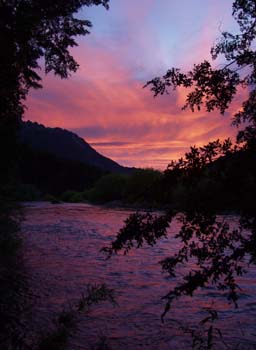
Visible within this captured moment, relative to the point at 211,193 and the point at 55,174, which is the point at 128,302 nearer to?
the point at 211,193

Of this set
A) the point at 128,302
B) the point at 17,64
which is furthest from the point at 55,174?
the point at 128,302

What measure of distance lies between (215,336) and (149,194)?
392 centimetres

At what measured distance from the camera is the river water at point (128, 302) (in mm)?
7570

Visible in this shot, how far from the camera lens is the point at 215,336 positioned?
7.57 metres

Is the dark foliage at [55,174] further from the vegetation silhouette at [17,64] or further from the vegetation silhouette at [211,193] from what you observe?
the vegetation silhouette at [211,193]

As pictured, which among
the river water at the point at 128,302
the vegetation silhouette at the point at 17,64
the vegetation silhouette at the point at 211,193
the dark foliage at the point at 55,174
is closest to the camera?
the vegetation silhouette at the point at 211,193

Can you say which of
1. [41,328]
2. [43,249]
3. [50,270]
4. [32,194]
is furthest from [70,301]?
[32,194]

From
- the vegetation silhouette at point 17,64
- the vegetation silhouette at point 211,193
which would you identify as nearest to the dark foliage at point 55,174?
the vegetation silhouette at point 17,64

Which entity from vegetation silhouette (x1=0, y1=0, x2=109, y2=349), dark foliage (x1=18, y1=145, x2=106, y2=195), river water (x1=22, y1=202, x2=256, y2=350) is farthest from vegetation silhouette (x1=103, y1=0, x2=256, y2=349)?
dark foliage (x1=18, y1=145, x2=106, y2=195)

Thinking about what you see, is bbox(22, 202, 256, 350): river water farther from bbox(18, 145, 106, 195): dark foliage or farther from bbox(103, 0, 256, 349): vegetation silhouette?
bbox(18, 145, 106, 195): dark foliage

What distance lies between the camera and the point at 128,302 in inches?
392

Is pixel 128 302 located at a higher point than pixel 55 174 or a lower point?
lower

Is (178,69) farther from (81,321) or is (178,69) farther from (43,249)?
(43,249)

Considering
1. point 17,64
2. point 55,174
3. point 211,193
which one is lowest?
point 211,193
